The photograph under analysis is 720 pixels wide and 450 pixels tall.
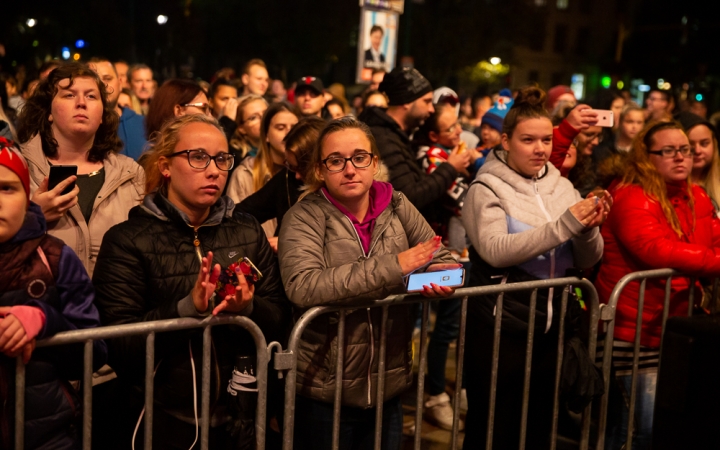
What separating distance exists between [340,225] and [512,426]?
1.65 m

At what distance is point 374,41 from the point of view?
440 inches

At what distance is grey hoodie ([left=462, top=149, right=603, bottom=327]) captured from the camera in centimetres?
400

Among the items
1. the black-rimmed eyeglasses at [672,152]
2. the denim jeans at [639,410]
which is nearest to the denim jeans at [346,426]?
the denim jeans at [639,410]

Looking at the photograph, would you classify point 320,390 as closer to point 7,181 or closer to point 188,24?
point 7,181

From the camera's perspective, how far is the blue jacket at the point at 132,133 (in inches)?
221

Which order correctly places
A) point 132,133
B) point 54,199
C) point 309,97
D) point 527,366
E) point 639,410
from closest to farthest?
point 54,199, point 527,366, point 639,410, point 132,133, point 309,97

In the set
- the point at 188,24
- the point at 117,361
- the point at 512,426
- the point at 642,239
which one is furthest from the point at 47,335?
the point at 188,24

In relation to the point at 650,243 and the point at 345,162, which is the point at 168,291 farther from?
the point at 650,243

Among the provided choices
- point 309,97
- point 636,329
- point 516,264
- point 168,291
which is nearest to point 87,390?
point 168,291

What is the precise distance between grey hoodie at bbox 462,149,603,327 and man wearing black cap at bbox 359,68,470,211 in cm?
88

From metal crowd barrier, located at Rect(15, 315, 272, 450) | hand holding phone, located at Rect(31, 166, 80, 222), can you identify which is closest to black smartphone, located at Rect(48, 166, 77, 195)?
hand holding phone, located at Rect(31, 166, 80, 222)

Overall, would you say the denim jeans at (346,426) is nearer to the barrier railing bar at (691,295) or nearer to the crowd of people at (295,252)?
the crowd of people at (295,252)

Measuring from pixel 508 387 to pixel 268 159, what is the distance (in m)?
2.31

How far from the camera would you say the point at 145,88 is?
8.70 m
